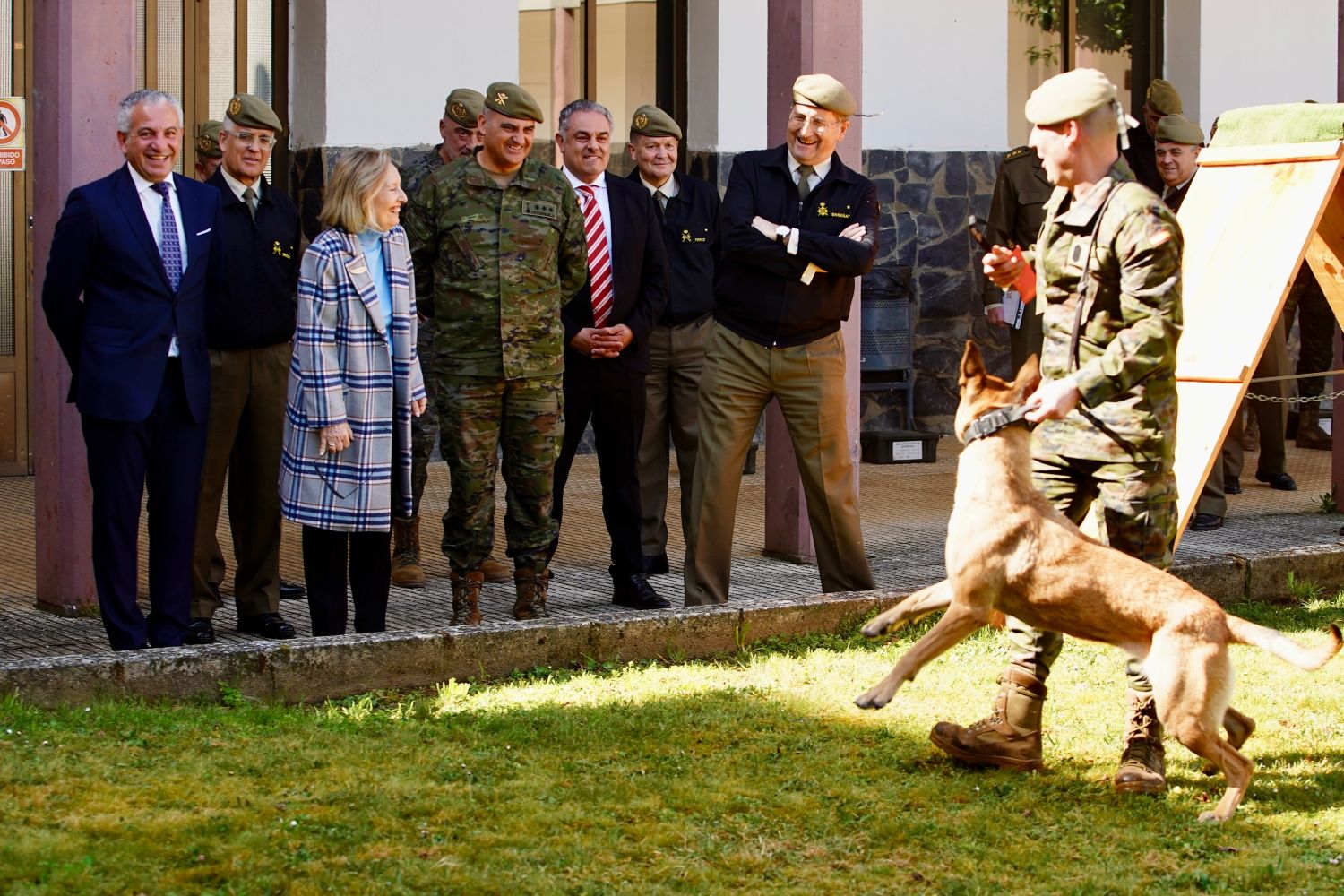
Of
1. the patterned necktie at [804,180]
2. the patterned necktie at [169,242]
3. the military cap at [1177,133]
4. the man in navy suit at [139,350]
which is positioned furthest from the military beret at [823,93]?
the military cap at [1177,133]

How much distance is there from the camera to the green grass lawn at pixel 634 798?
4.65m

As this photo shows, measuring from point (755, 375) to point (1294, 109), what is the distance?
264cm

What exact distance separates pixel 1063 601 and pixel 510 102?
131 inches

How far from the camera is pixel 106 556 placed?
668cm

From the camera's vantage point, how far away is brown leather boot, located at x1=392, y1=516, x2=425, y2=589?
855 centimetres

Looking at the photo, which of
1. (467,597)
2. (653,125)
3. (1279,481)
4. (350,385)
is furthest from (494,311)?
(1279,481)

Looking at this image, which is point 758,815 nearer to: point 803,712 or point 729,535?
point 803,712

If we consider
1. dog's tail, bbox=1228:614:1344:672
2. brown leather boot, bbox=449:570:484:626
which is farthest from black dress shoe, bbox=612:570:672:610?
dog's tail, bbox=1228:614:1344:672

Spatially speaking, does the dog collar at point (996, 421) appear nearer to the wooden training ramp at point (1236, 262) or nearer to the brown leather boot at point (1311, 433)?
the wooden training ramp at point (1236, 262)

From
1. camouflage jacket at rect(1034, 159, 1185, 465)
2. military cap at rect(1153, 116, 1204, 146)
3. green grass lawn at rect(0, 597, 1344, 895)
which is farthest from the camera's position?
military cap at rect(1153, 116, 1204, 146)

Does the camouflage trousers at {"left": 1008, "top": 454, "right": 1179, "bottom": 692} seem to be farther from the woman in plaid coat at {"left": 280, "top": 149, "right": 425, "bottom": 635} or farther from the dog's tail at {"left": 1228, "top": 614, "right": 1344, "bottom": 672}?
the woman in plaid coat at {"left": 280, "top": 149, "right": 425, "bottom": 635}

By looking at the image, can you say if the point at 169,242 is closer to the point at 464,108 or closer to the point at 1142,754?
the point at 464,108

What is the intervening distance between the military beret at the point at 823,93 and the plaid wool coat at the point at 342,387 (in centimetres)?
184

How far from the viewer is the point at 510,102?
24.1ft
